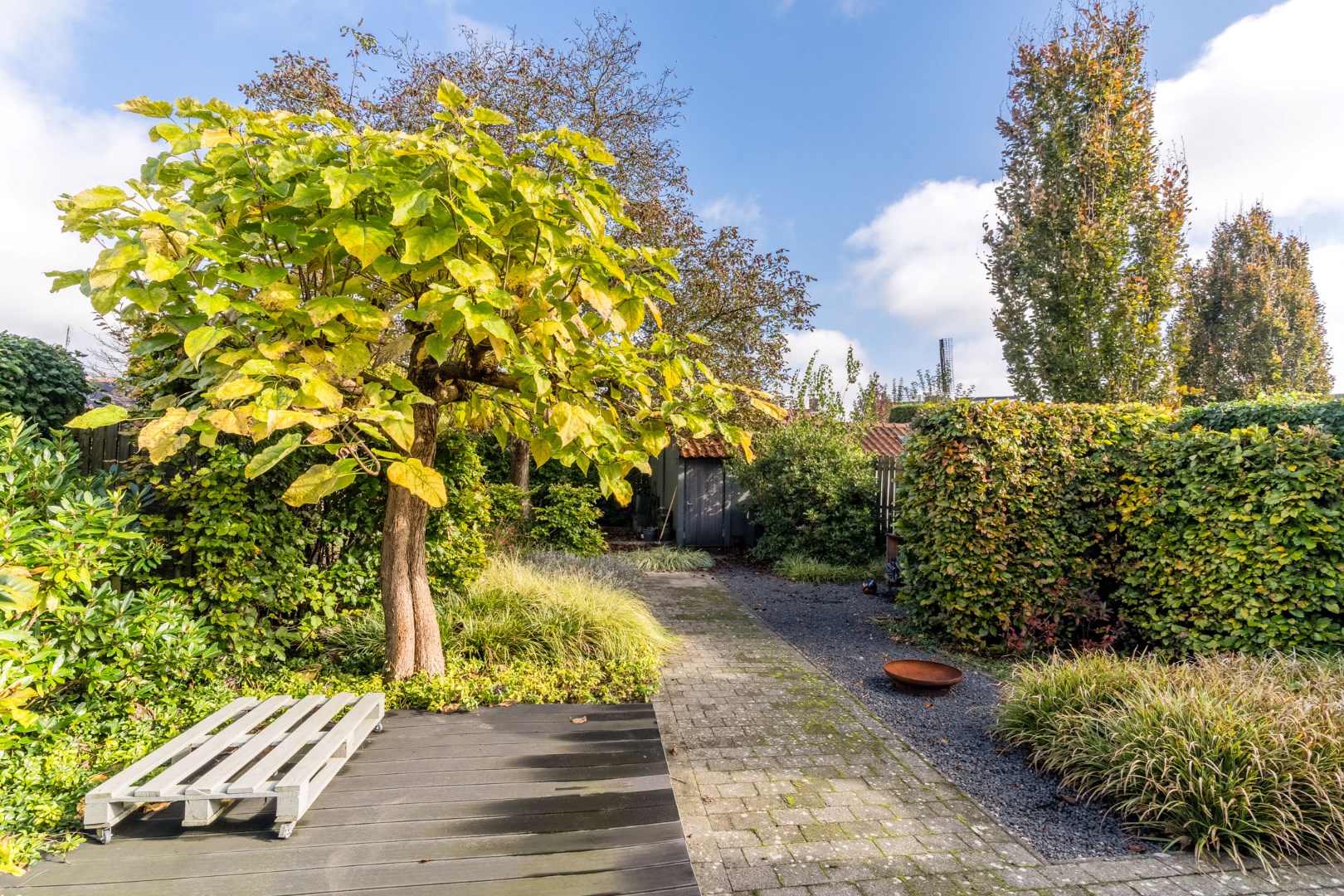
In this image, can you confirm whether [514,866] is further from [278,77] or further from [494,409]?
[278,77]

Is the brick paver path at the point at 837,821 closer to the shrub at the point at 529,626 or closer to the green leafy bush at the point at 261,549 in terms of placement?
the shrub at the point at 529,626

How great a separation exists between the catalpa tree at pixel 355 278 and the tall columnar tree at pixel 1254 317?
50.7ft

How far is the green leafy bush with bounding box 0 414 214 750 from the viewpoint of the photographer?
7.62 feet

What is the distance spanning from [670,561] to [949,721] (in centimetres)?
622

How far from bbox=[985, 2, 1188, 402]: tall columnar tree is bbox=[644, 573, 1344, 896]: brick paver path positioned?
556 cm

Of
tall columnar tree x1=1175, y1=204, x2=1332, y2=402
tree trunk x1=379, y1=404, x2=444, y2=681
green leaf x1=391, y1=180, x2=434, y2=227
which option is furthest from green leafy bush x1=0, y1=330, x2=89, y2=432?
tall columnar tree x1=1175, y1=204, x2=1332, y2=402

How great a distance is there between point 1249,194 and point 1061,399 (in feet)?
46.2

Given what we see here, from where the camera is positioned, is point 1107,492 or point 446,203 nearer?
point 446,203

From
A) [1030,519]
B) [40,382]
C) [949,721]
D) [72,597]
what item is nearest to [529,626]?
[72,597]

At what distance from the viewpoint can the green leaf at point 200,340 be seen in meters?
1.93

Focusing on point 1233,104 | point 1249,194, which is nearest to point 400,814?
point 1233,104

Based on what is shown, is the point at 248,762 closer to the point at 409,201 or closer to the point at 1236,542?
the point at 409,201

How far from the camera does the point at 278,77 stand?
7.59 meters

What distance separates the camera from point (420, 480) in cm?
210
